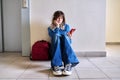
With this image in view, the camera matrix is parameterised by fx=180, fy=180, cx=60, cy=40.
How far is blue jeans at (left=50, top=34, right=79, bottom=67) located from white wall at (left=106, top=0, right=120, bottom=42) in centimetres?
378

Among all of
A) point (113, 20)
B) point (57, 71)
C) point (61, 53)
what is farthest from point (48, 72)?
point (113, 20)

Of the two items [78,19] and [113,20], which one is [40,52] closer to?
[78,19]

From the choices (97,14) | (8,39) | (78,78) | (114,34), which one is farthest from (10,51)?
(114,34)

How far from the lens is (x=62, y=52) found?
8.58 feet

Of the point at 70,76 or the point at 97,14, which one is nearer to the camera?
the point at 70,76

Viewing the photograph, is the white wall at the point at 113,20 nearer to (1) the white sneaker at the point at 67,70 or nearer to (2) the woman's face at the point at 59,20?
(2) the woman's face at the point at 59,20

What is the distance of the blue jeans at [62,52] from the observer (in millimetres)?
2564

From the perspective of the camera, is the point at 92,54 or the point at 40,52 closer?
the point at 40,52

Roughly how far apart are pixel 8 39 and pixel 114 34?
3.53 meters

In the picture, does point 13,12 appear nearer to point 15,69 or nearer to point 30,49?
point 30,49

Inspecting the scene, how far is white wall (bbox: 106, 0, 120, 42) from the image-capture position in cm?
596

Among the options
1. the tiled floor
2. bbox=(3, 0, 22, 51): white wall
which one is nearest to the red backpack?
the tiled floor

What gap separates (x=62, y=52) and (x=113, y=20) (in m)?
3.93

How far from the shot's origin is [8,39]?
14.5ft
